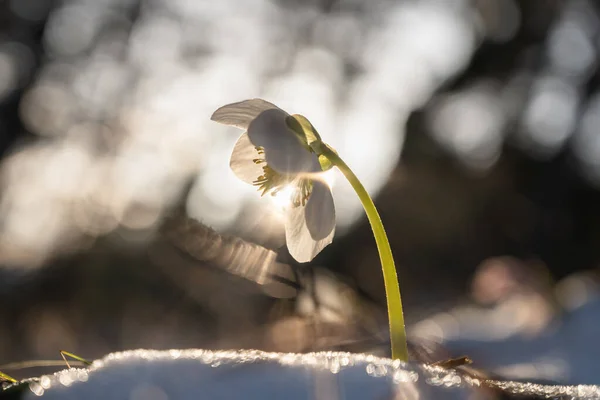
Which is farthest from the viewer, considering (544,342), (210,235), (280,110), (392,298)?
(210,235)

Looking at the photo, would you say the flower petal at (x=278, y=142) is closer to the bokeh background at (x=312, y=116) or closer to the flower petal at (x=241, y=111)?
the flower petal at (x=241, y=111)

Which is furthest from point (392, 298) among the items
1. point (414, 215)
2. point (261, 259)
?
point (414, 215)

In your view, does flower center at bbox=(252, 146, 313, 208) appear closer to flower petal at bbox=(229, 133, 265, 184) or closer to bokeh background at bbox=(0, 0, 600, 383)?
flower petal at bbox=(229, 133, 265, 184)

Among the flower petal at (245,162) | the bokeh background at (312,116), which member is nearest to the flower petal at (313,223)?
the flower petal at (245,162)

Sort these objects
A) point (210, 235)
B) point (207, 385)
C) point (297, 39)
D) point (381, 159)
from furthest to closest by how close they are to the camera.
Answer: point (381, 159) < point (297, 39) < point (210, 235) < point (207, 385)

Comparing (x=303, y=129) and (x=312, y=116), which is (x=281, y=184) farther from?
(x=312, y=116)

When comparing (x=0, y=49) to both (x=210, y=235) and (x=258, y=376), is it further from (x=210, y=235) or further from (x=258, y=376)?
(x=258, y=376)

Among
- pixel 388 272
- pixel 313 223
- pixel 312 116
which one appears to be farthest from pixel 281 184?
pixel 312 116

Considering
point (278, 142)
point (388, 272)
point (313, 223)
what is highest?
point (278, 142)
